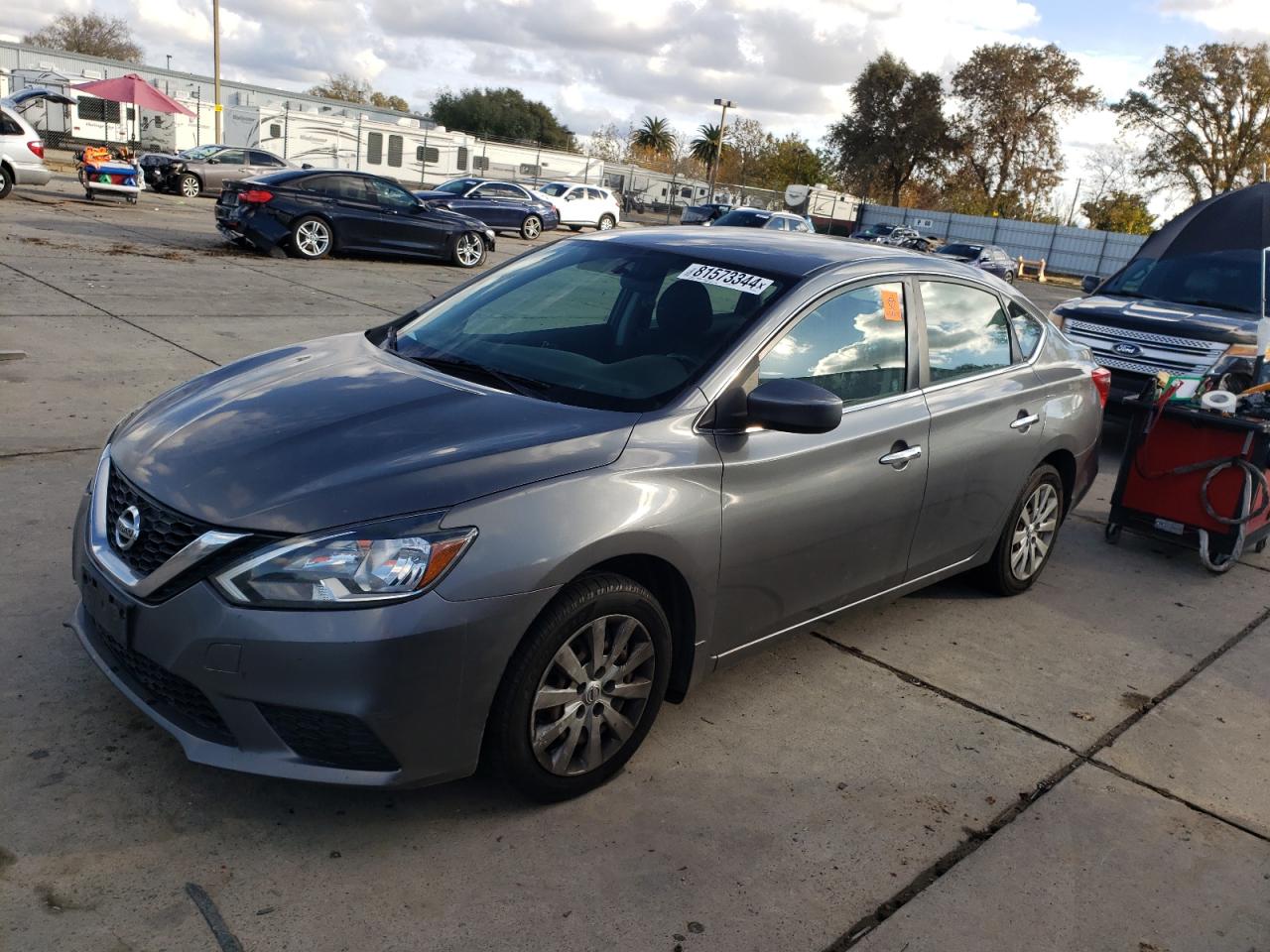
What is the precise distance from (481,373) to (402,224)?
15.3 m

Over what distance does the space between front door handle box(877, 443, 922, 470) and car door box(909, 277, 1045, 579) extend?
0.14 m

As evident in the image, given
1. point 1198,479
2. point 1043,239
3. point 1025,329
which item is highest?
point 1043,239

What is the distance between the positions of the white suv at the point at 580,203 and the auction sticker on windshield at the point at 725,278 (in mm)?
27723

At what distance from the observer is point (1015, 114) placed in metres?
60.5

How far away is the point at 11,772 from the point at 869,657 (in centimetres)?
312

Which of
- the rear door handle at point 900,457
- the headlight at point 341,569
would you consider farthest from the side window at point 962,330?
the headlight at point 341,569

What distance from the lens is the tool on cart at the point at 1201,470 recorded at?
5926 millimetres

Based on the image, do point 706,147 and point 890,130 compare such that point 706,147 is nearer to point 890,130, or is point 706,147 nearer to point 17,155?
point 890,130

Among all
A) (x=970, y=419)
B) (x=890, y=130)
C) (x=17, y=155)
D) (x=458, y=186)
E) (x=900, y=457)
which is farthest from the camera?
(x=890, y=130)

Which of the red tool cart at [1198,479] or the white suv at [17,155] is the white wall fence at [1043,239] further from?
the red tool cart at [1198,479]

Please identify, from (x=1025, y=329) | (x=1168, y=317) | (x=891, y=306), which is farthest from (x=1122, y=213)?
(x=891, y=306)

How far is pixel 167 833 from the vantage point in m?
2.91

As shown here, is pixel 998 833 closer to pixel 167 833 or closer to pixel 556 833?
pixel 556 833

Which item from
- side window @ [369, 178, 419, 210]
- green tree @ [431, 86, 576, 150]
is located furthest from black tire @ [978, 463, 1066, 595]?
green tree @ [431, 86, 576, 150]
